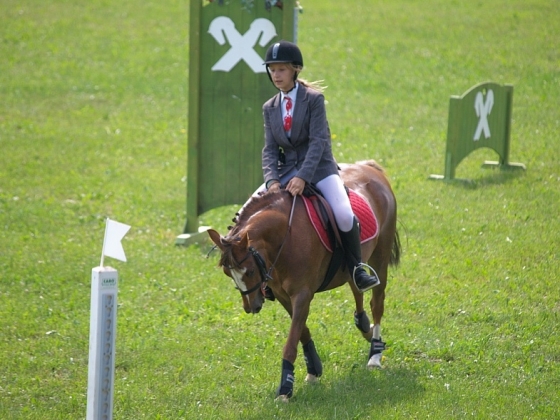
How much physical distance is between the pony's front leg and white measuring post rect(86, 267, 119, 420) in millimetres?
1685

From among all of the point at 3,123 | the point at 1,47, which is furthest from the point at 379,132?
the point at 1,47

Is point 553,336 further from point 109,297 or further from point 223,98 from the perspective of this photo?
point 223,98

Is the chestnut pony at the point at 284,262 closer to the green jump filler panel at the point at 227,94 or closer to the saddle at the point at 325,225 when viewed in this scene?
the saddle at the point at 325,225

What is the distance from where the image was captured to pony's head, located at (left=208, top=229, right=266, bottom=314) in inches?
228

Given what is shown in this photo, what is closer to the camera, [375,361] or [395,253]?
[375,361]

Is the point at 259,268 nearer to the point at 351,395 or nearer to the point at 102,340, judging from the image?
the point at 351,395

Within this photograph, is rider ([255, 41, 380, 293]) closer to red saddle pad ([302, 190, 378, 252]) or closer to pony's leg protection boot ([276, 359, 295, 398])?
red saddle pad ([302, 190, 378, 252])

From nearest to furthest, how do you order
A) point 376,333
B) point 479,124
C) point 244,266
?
point 244,266
point 376,333
point 479,124

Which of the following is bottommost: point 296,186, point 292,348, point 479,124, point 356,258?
point 292,348

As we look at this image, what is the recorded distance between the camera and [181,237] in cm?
1152

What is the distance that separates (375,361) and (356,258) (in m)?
1.02

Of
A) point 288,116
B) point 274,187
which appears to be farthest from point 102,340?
point 288,116

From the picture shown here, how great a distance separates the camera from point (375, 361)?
713 cm

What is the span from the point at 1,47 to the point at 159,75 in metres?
5.01
